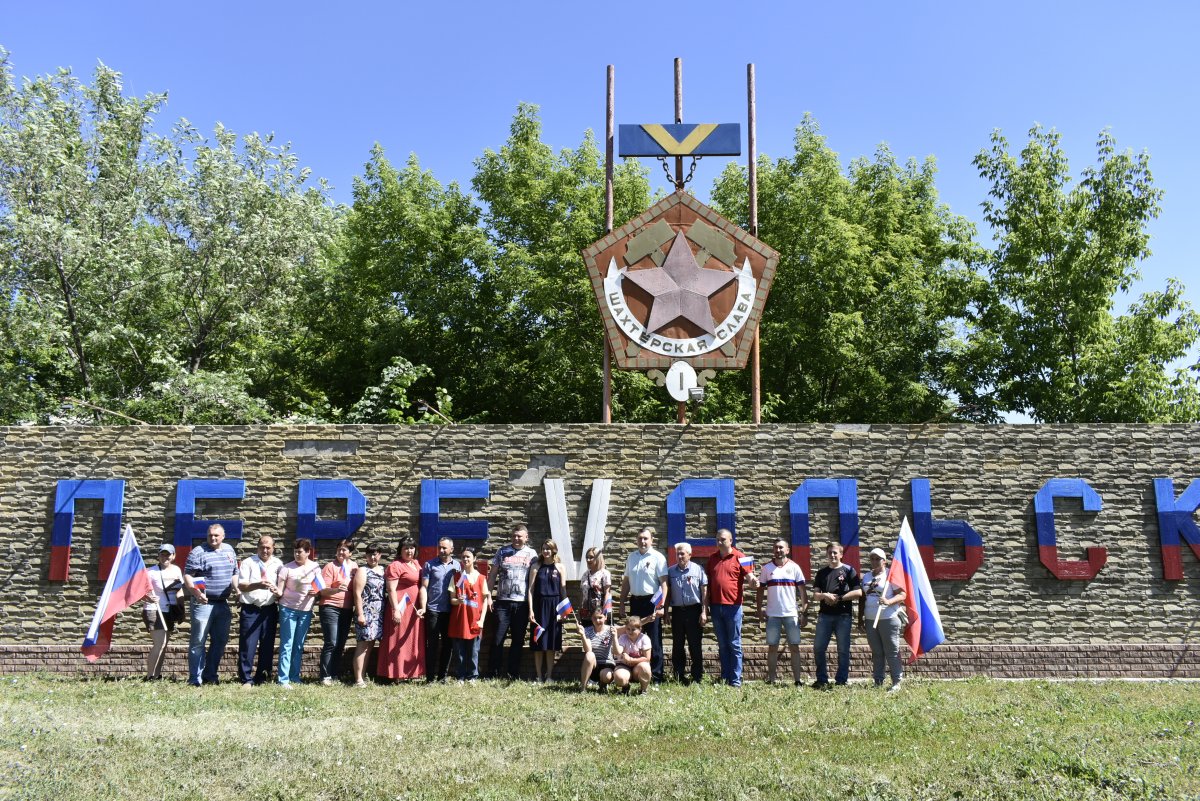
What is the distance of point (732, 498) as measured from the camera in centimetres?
1157

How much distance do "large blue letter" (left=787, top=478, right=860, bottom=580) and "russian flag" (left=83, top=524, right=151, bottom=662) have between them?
23.1 feet

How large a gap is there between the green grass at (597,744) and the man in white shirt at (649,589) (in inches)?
36.1

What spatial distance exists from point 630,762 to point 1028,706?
3942 millimetres

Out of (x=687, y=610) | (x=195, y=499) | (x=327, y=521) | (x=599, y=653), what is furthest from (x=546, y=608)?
(x=195, y=499)

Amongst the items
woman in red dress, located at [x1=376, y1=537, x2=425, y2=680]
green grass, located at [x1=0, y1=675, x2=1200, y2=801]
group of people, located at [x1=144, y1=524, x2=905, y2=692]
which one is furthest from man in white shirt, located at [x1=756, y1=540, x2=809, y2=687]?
woman in red dress, located at [x1=376, y1=537, x2=425, y2=680]

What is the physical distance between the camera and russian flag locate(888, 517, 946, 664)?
10297 mm

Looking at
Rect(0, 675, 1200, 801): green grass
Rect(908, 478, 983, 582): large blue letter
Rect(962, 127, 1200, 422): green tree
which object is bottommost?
Rect(0, 675, 1200, 801): green grass

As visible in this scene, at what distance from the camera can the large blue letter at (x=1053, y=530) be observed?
37.4 ft

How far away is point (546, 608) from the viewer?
421 inches

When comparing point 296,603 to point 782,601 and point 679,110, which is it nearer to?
point 782,601

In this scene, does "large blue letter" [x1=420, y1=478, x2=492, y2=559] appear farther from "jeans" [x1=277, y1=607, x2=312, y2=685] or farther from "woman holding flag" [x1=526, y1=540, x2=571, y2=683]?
"jeans" [x1=277, y1=607, x2=312, y2=685]

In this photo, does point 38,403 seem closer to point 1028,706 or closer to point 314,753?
point 314,753

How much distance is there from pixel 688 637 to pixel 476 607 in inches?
88.3

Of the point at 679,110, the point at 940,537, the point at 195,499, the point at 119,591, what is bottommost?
the point at 119,591
